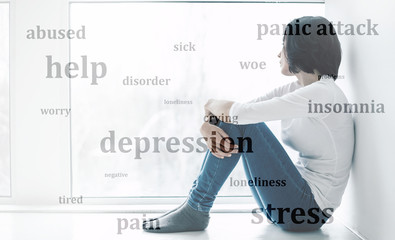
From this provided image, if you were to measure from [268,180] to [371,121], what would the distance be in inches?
15.8

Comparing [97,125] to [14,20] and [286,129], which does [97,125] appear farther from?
[286,129]

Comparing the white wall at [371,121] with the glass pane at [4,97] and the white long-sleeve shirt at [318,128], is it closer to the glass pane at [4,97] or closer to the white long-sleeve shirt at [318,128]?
the white long-sleeve shirt at [318,128]

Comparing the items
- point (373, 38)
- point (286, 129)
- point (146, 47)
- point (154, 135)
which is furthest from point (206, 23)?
point (373, 38)

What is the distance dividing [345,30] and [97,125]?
125 centimetres

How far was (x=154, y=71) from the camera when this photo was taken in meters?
2.42

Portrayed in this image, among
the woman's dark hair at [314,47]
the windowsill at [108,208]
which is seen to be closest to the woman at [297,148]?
the woman's dark hair at [314,47]

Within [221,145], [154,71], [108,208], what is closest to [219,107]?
[221,145]

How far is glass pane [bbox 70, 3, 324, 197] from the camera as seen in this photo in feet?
7.92

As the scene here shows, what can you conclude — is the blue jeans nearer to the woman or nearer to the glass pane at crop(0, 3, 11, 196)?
the woman

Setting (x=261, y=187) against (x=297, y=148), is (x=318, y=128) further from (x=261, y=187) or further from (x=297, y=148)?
(x=261, y=187)

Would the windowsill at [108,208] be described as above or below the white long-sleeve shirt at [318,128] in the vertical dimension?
below

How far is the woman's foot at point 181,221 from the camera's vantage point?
5.97ft

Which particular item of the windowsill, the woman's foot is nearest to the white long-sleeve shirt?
the woman's foot

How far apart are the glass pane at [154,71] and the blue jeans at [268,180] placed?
0.67 meters
